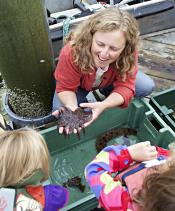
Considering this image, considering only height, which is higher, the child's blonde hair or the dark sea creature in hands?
the child's blonde hair

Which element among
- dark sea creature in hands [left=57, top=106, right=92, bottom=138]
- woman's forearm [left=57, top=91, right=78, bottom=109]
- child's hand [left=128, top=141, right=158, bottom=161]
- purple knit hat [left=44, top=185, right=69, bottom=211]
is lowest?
purple knit hat [left=44, top=185, right=69, bottom=211]

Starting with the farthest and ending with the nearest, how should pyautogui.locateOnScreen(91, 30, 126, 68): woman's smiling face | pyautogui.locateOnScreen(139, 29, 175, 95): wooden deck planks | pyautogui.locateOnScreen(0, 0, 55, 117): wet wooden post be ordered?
pyautogui.locateOnScreen(139, 29, 175, 95): wooden deck planks, pyautogui.locateOnScreen(91, 30, 126, 68): woman's smiling face, pyautogui.locateOnScreen(0, 0, 55, 117): wet wooden post

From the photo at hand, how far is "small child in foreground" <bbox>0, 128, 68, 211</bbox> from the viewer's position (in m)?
1.19

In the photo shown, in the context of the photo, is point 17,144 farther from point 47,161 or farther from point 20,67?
point 20,67

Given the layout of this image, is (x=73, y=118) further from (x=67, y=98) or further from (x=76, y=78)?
(x=76, y=78)

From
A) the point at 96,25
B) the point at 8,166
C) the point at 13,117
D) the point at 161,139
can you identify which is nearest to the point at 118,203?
the point at 8,166

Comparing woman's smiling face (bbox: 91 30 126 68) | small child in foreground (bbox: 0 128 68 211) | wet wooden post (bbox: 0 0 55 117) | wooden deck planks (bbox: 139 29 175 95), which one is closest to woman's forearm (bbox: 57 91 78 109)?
wet wooden post (bbox: 0 0 55 117)

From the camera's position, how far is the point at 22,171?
1.22 m

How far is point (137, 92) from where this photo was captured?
2.06 metres

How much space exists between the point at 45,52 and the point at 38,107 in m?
0.49

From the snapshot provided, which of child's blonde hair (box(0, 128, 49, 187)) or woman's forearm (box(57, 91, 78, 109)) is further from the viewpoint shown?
woman's forearm (box(57, 91, 78, 109))

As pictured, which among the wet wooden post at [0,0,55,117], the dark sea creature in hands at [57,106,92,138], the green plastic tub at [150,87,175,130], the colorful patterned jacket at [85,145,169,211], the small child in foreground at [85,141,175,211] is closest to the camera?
the small child in foreground at [85,141,175,211]

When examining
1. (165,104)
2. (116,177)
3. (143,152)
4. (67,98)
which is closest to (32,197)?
(116,177)

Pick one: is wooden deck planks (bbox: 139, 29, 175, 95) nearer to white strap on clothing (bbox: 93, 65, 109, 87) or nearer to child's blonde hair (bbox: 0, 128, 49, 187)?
white strap on clothing (bbox: 93, 65, 109, 87)
